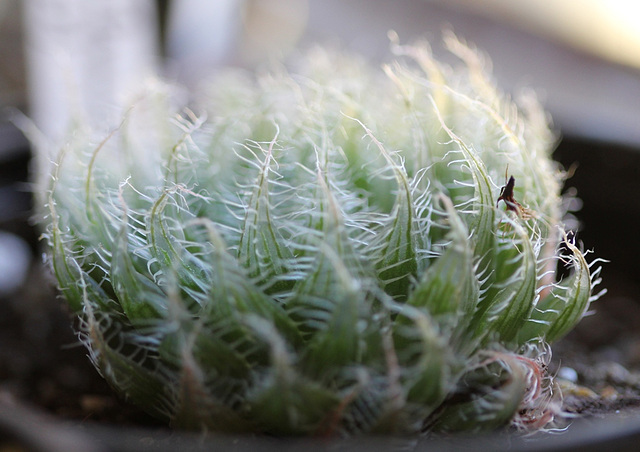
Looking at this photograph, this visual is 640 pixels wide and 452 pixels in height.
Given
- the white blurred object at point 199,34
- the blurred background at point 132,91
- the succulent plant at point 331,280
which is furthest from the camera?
the white blurred object at point 199,34

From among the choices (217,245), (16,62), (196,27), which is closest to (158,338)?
(217,245)

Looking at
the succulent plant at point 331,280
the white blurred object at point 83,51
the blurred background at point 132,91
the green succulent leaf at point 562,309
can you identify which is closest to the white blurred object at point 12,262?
the blurred background at point 132,91

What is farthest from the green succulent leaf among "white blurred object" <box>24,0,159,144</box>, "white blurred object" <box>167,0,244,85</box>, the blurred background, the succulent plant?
"white blurred object" <box>167,0,244,85</box>

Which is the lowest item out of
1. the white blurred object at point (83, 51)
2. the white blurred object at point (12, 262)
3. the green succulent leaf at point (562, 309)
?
the white blurred object at point (12, 262)

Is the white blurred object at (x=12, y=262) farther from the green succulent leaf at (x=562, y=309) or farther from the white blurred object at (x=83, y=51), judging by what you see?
the green succulent leaf at (x=562, y=309)

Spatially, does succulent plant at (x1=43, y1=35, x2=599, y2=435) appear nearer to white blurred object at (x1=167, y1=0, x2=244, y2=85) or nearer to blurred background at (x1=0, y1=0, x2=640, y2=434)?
blurred background at (x1=0, y1=0, x2=640, y2=434)

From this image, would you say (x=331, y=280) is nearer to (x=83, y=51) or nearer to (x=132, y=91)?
(x=132, y=91)

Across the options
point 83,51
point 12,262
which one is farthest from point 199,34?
point 12,262
